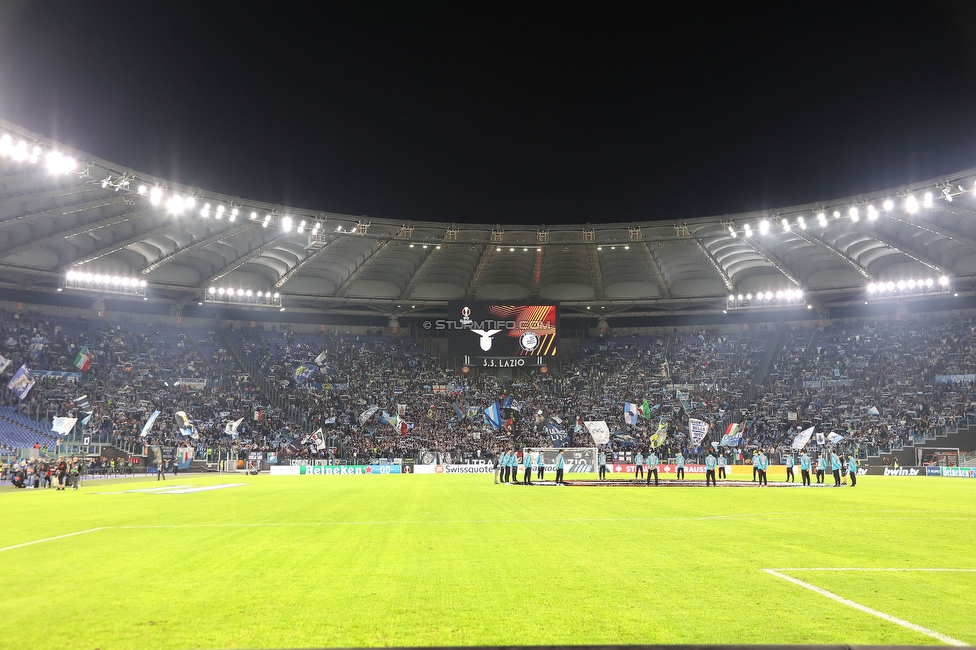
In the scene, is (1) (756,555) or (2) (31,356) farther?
(2) (31,356)

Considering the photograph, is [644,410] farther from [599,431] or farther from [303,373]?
[303,373]

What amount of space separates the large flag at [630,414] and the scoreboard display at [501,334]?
8171 millimetres

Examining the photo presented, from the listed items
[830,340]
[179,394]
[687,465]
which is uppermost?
[830,340]

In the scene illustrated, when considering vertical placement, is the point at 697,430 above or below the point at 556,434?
above

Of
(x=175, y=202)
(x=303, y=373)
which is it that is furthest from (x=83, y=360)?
(x=175, y=202)

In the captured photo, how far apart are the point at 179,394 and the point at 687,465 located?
41104 mm

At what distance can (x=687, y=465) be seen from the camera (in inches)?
2066

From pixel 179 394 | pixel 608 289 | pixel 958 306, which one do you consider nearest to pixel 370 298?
pixel 179 394

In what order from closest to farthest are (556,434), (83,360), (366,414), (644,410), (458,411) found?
1. (83,360)
2. (556,434)
3. (366,414)
4. (644,410)
5. (458,411)

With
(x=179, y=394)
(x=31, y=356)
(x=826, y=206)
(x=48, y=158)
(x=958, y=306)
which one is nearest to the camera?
(x=48, y=158)

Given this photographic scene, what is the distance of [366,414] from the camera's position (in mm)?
59406

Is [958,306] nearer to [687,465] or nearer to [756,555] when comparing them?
[687,465]

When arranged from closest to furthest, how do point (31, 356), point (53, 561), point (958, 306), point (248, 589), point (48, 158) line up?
1. point (248, 589)
2. point (53, 561)
3. point (48, 158)
4. point (31, 356)
5. point (958, 306)

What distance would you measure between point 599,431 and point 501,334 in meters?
11.8
